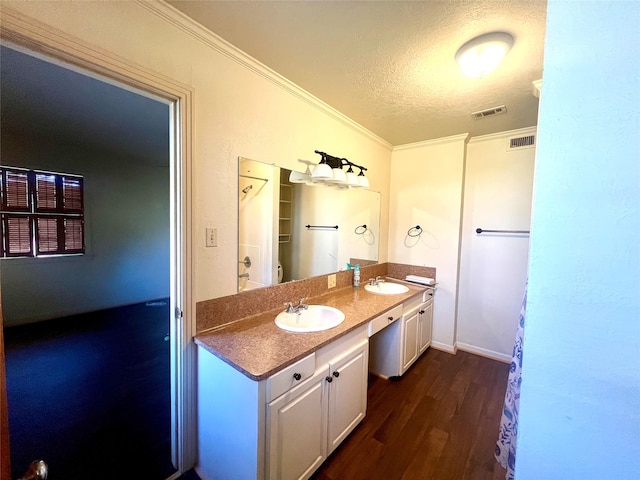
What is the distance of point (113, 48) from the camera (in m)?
1.05

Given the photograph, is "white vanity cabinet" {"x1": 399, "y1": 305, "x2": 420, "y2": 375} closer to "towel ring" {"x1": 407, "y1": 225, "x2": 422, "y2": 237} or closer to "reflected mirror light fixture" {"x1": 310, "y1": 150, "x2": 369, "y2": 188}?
"towel ring" {"x1": 407, "y1": 225, "x2": 422, "y2": 237}

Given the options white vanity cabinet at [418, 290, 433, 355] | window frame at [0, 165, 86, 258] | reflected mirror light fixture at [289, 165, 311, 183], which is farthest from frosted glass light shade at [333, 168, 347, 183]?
window frame at [0, 165, 86, 258]

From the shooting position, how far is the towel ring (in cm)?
295

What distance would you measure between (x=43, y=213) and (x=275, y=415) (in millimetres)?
4306

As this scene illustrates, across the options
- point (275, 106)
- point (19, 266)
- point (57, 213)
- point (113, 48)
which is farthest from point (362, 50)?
point (19, 266)

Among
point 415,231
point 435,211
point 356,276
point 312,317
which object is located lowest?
point 312,317

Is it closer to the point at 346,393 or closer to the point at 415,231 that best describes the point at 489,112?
the point at 415,231

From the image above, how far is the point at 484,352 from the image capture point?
2.75 m

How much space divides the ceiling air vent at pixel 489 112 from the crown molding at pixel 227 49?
1.19 meters

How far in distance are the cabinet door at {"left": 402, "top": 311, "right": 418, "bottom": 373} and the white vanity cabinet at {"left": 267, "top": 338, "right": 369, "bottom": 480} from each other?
0.72 metres

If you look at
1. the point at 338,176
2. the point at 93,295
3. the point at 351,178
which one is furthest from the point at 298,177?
the point at 93,295

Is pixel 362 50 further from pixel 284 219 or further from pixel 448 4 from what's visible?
pixel 284 219

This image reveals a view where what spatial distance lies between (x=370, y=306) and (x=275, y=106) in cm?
161

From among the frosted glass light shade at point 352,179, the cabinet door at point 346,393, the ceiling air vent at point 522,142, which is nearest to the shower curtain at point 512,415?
the cabinet door at point 346,393
